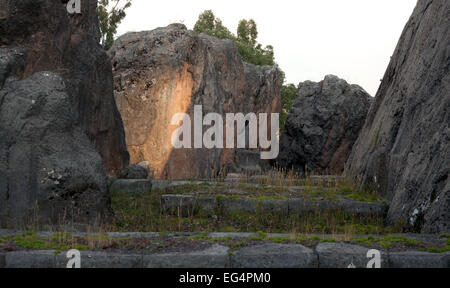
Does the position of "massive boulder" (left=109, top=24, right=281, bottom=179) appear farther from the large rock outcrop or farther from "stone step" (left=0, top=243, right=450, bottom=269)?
"stone step" (left=0, top=243, right=450, bottom=269)

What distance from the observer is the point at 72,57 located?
1005 centimetres

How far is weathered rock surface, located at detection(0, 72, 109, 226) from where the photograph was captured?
6988 millimetres

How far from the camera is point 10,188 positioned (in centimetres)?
698

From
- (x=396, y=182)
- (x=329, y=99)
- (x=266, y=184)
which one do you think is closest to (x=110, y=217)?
(x=266, y=184)

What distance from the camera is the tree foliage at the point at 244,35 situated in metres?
40.2

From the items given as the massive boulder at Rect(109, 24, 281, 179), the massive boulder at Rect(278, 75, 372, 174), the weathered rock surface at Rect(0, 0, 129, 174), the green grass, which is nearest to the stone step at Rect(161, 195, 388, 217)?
the green grass

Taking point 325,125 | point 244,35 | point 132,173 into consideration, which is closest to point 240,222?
point 132,173

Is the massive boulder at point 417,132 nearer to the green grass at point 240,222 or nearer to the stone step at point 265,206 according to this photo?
the stone step at point 265,206

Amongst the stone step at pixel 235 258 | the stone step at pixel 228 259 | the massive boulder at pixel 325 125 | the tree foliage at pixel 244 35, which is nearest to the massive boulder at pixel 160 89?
the massive boulder at pixel 325 125

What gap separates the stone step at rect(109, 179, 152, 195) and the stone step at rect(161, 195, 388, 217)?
158 centimetres

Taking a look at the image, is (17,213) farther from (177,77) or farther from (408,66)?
(177,77)

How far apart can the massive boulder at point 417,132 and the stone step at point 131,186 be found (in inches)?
176

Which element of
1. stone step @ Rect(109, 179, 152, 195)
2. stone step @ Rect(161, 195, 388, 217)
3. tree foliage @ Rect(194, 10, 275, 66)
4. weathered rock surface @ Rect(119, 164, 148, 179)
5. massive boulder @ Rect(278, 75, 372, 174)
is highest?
tree foliage @ Rect(194, 10, 275, 66)
